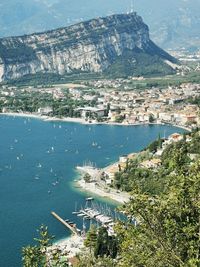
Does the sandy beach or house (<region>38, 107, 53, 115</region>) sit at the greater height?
house (<region>38, 107, 53, 115</region>)

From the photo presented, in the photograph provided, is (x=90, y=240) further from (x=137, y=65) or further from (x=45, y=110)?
(x=137, y=65)

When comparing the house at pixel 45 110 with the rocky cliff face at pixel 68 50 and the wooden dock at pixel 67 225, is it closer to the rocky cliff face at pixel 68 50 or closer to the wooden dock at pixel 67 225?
the rocky cliff face at pixel 68 50

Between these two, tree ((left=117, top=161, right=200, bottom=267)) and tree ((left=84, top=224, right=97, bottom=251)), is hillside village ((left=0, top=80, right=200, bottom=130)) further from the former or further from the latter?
tree ((left=117, top=161, right=200, bottom=267))

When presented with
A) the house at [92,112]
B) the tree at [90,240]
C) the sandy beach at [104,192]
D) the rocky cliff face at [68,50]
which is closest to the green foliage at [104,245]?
the tree at [90,240]

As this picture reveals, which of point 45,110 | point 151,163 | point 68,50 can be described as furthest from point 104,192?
point 68,50

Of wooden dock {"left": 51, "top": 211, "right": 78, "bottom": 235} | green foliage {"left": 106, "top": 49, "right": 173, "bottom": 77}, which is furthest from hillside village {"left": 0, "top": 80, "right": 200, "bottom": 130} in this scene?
wooden dock {"left": 51, "top": 211, "right": 78, "bottom": 235}

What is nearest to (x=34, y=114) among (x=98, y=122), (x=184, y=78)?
(x=98, y=122)

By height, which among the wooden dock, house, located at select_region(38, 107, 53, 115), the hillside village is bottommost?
the wooden dock
